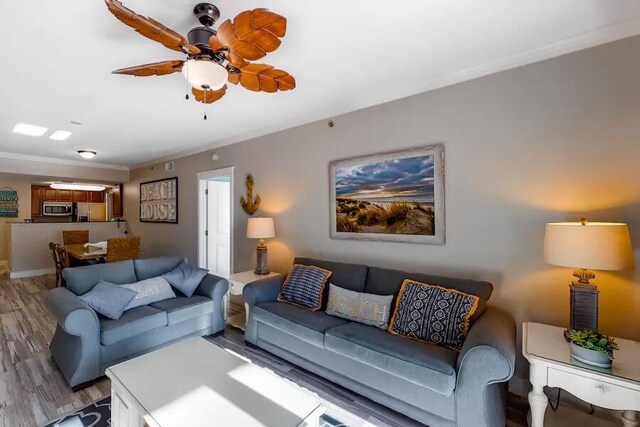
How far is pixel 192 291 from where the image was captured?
3.24m

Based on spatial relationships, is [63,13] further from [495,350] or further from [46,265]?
[46,265]

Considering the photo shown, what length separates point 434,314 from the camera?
211 centimetres

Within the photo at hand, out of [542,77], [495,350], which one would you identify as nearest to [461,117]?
[542,77]

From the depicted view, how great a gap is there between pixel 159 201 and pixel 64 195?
486cm

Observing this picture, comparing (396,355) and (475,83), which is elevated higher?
(475,83)

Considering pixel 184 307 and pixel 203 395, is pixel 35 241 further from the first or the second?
pixel 203 395

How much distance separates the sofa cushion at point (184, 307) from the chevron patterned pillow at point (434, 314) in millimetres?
1960

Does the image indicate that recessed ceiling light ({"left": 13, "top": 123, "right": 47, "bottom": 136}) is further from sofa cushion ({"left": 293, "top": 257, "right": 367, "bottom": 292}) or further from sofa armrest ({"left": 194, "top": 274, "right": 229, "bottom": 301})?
sofa cushion ({"left": 293, "top": 257, "right": 367, "bottom": 292})

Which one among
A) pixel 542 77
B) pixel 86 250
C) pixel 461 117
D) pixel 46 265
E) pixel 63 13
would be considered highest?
pixel 63 13

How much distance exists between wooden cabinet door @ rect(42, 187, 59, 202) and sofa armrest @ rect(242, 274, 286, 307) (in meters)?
8.60

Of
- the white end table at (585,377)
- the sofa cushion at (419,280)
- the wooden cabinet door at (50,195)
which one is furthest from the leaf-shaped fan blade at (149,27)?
the wooden cabinet door at (50,195)

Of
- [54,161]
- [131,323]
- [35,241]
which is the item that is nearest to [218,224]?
[131,323]

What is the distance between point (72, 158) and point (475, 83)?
7136 millimetres

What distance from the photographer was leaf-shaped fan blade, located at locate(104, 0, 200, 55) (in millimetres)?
1223
